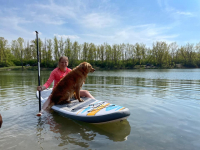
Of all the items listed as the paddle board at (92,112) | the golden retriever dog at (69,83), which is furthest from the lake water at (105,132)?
the golden retriever dog at (69,83)

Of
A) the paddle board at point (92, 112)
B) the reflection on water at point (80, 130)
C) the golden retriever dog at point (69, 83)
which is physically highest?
the golden retriever dog at point (69, 83)

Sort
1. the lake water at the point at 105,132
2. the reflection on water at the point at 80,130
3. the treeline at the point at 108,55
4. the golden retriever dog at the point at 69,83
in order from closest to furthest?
1. the lake water at the point at 105,132
2. the reflection on water at the point at 80,130
3. the golden retriever dog at the point at 69,83
4. the treeline at the point at 108,55

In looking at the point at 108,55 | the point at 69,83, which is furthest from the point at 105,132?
the point at 108,55

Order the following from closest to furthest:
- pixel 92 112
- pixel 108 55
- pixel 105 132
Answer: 1. pixel 105 132
2. pixel 92 112
3. pixel 108 55

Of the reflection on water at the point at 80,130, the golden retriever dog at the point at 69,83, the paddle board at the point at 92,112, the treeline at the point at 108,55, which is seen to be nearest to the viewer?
the reflection on water at the point at 80,130

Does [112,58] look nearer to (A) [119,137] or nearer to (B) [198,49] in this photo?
(B) [198,49]

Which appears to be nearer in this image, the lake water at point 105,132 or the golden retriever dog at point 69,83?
the lake water at point 105,132

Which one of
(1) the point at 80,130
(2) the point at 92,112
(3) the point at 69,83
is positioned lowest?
(1) the point at 80,130

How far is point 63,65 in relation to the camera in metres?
6.51

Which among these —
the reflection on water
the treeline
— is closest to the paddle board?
the reflection on water

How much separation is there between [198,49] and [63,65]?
310ft

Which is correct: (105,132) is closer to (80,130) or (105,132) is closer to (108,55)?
(80,130)

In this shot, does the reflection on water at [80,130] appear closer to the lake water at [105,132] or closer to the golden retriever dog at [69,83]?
the lake water at [105,132]

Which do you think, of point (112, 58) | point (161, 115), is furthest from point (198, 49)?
point (161, 115)
